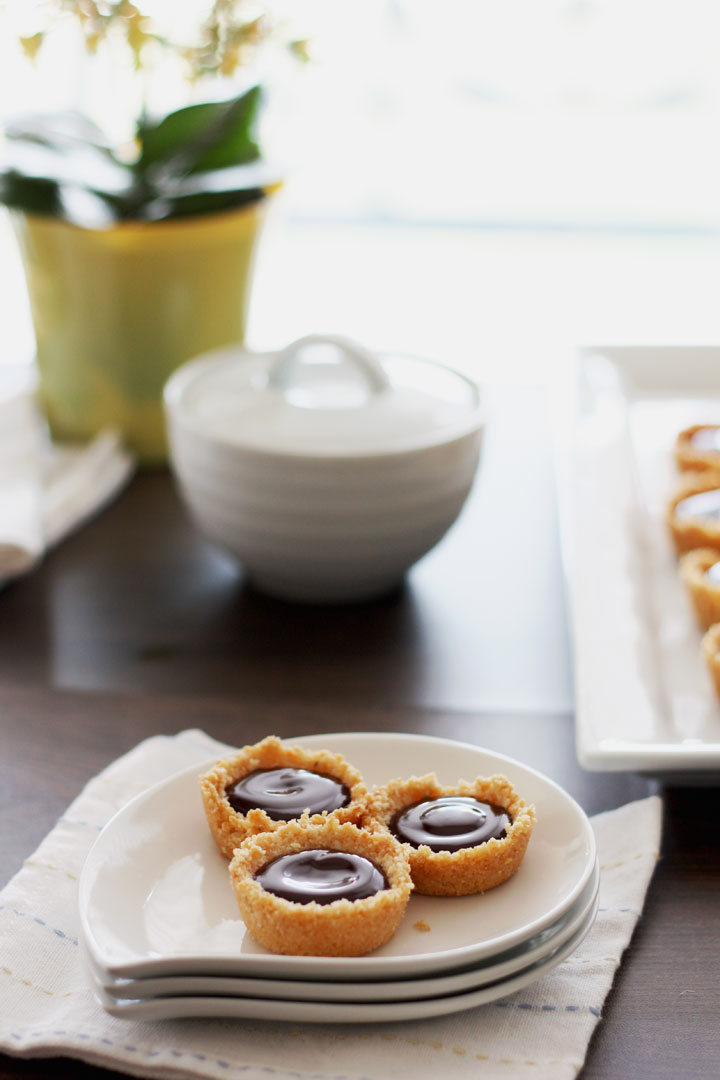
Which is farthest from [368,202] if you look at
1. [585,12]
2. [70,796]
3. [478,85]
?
[70,796]

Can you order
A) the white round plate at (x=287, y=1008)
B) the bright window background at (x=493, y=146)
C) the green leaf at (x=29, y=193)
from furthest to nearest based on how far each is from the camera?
the bright window background at (x=493, y=146), the green leaf at (x=29, y=193), the white round plate at (x=287, y=1008)

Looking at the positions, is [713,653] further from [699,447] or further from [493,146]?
[493,146]

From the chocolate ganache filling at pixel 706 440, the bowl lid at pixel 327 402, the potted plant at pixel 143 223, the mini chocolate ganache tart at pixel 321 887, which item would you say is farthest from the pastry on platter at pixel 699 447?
the mini chocolate ganache tart at pixel 321 887

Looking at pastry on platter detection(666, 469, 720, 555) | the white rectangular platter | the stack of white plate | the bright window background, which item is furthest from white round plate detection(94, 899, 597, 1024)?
the bright window background

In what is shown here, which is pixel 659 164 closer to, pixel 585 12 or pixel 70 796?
pixel 585 12

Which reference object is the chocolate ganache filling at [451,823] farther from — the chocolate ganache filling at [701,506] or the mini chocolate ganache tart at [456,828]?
the chocolate ganache filling at [701,506]

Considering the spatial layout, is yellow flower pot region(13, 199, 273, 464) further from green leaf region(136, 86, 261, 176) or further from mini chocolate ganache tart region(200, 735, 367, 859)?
mini chocolate ganache tart region(200, 735, 367, 859)

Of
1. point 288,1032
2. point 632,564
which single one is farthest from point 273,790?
point 632,564
